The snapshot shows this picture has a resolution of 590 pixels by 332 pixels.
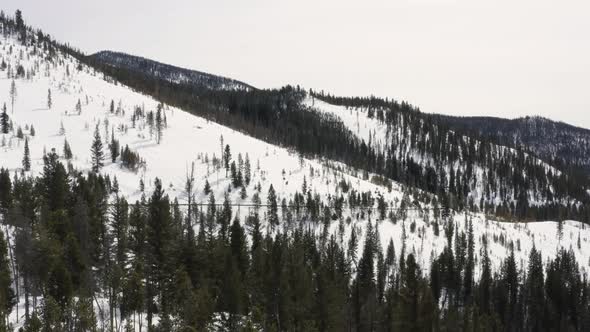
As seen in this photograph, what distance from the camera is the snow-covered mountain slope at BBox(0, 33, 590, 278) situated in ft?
421

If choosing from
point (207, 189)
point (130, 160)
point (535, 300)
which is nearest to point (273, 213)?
point (207, 189)

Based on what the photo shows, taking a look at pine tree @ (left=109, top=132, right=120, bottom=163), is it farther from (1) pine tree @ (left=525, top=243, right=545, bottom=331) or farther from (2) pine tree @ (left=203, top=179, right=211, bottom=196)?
(1) pine tree @ (left=525, top=243, right=545, bottom=331)

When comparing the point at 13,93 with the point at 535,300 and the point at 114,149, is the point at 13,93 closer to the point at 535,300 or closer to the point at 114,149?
the point at 114,149

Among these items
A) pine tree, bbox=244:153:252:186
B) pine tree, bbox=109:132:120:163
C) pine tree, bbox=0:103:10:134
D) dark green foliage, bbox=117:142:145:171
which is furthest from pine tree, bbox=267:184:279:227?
pine tree, bbox=0:103:10:134

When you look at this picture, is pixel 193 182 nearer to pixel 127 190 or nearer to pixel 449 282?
pixel 127 190

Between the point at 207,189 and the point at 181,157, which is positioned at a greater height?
the point at 181,157

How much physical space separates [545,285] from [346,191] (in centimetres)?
6588

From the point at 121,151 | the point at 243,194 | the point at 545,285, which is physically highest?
the point at 121,151

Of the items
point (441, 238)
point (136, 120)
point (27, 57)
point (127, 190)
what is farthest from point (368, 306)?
point (27, 57)

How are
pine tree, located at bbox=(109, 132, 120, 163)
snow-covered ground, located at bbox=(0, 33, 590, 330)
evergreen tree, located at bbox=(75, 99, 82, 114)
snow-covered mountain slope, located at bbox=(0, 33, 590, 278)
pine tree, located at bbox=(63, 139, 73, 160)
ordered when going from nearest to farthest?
snow-covered ground, located at bbox=(0, 33, 590, 330), snow-covered mountain slope, located at bbox=(0, 33, 590, 278), pine tree, located at bbox=(63, 139, 73, 160), pine tree, located at bbox=(109, 132, 120, 163), evergreen tree, located at bbox=(75, 99, 82, 114)

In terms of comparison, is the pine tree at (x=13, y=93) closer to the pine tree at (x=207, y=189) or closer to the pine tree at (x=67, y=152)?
the pine tree at (x=67, y=152)

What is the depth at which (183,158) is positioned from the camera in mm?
152250

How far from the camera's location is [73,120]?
158500 millimetres

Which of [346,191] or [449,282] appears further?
[346,191]
